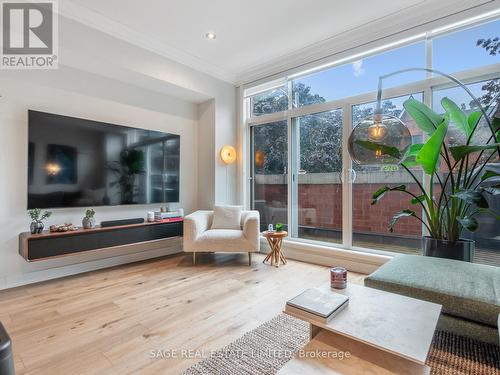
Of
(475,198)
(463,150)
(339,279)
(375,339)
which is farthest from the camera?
(463,150)

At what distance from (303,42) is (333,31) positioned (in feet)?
1.28

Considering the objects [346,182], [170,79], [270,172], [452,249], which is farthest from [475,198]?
[170,79]

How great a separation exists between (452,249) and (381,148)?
4.52ft

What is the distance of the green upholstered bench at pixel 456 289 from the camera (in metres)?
1.53

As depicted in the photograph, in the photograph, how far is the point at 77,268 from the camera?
3174 millimetres

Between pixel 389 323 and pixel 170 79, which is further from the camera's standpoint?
pixel 170 79

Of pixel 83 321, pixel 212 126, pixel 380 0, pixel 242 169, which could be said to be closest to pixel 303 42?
pixel 380 0

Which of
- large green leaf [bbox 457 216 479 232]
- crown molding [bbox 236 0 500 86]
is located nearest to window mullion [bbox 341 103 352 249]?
crown molding [bbox 236 0 500 86]

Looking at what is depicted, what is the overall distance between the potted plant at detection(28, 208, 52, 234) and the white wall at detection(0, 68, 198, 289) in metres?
0.13

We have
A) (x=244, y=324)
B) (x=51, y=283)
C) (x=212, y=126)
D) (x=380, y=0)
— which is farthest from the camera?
(x=212, y=126)

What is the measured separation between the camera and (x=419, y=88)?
116 inches

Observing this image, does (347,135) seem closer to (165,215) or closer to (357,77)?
(357,77)

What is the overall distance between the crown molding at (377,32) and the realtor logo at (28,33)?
2.52 m

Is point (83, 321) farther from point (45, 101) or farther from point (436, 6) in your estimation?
point (436, 6)
